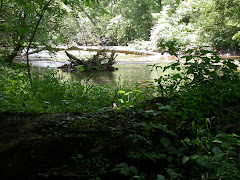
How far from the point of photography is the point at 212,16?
16.4m

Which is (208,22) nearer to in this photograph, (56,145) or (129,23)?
(56,145)

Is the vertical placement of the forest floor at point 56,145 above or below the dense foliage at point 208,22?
below

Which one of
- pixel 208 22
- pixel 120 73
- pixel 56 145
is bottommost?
pixel 120 73

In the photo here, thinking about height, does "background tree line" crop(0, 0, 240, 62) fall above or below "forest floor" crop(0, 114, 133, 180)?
above

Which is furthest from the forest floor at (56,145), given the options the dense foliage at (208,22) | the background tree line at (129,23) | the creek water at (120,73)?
the dense foliage at (208,22)

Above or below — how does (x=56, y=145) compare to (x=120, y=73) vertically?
above

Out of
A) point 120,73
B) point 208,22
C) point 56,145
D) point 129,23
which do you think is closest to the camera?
point 56,145

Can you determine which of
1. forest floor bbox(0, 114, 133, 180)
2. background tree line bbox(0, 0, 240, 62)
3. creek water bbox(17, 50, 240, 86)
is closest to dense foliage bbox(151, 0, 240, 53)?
background tree line bbox(0, 0, 240, 62)

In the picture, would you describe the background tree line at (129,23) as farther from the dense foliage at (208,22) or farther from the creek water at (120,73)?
the creek water at (120,73)

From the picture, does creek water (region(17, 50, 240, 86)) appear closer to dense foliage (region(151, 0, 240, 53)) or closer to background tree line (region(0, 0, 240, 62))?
background tree line (region(0, 0, 240, 62))

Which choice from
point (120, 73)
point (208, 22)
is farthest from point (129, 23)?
point (120, 73)

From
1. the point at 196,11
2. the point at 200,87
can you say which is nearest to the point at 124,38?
the point at 196,11

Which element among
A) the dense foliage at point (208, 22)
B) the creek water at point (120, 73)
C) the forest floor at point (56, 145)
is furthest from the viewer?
the dense foliage at point (208, 22)

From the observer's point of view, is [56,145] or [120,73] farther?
[120,73]
